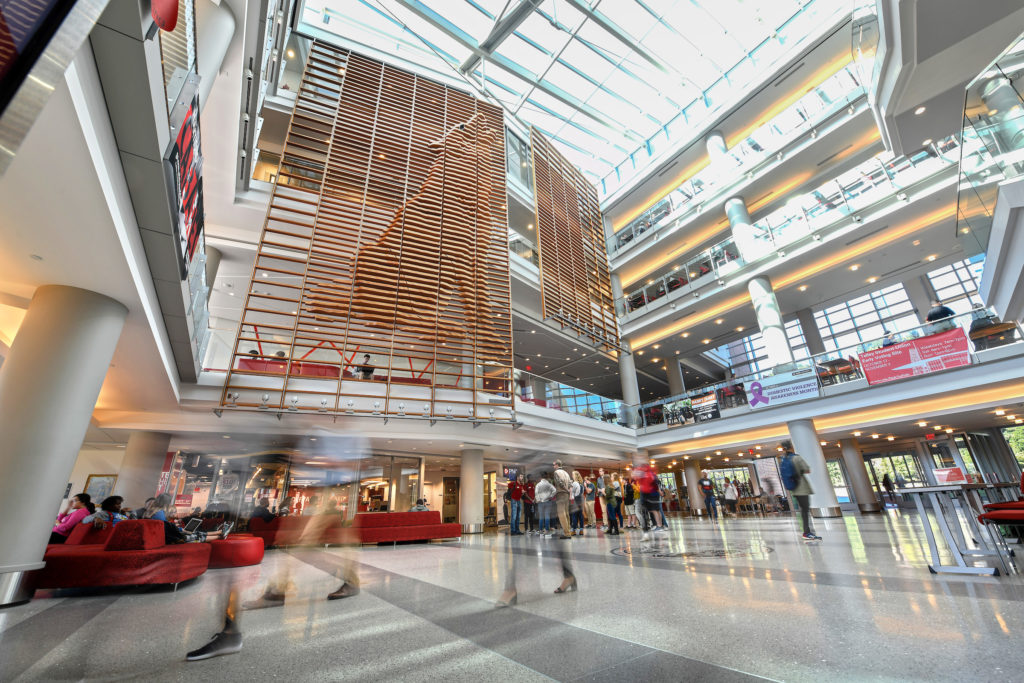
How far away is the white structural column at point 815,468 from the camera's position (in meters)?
11.0

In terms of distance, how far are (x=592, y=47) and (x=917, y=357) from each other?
526 inches

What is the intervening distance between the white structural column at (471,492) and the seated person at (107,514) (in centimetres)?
733

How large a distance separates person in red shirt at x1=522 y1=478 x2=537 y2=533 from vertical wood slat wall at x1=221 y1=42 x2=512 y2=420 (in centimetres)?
170

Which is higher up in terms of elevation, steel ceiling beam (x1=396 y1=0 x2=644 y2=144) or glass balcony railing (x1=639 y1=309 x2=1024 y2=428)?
steel ceiling beam (x1=396 y1=0 x2=644 y2=144)

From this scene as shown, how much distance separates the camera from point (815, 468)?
444 inches

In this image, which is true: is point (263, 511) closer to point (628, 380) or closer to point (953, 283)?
point (628, 380)

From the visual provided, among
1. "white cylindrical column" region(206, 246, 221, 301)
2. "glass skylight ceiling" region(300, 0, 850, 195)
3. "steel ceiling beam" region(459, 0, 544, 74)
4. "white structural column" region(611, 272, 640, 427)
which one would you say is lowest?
"white structural column" region(611, 272, 640, 427)

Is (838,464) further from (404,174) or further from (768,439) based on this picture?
(404,174)

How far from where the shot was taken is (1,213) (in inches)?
130

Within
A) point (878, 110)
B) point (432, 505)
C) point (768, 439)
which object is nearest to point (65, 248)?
point (432, 505)

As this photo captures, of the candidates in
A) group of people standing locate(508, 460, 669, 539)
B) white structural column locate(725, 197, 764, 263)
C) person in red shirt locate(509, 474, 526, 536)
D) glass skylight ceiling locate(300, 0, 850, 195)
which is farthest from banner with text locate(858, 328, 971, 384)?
glass skylight ceiling locate(300, 0, 850, 195)

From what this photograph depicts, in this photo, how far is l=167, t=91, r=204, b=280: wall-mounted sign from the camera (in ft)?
11.6

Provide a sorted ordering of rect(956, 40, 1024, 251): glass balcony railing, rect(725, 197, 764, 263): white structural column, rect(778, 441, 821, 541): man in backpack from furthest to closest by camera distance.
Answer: rect(725, 197, 764, 263): white structural column → rect(778, 441, 821, 541): man in backpack → rect(956, 40, 1024, 251): glass balcony railing

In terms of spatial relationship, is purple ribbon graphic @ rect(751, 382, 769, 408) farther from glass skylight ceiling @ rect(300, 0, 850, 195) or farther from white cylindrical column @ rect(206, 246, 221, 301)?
white cylindrical column @ rect(206, 246, 221, 301)
